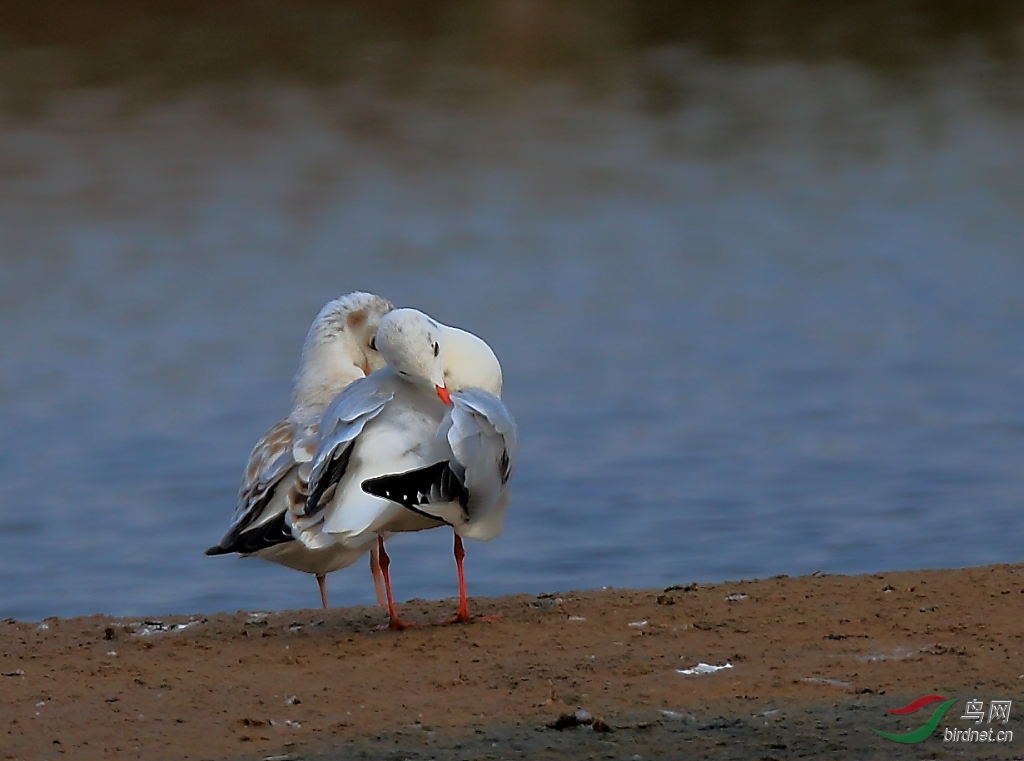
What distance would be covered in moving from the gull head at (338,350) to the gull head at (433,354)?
45.9 inches

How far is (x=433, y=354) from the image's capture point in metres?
6.39

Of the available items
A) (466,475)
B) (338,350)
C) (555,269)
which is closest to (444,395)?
(466,475)

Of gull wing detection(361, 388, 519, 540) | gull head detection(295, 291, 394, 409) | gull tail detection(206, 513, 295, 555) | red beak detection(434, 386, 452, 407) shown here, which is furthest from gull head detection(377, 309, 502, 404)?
gull head detection(295, 291, 394, 409)

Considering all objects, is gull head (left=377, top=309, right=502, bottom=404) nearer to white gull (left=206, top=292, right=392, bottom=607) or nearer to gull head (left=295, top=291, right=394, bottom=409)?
white gull (left=206, top=292, right=392, bottom=607)

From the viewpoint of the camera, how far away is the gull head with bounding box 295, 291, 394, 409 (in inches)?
314

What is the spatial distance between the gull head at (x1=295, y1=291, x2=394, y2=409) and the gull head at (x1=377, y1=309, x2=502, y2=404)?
1166mm

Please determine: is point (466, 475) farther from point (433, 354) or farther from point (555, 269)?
point (555, 269)

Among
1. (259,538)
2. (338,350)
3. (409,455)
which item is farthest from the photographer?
(338,350)

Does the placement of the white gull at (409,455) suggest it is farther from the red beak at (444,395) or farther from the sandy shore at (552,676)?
the sandy shore at (552,676)

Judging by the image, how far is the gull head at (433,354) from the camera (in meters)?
6.36

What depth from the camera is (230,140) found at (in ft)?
90.4

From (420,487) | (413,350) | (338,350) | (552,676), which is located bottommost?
(552,676)

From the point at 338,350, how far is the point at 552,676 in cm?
285

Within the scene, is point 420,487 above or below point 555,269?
below
